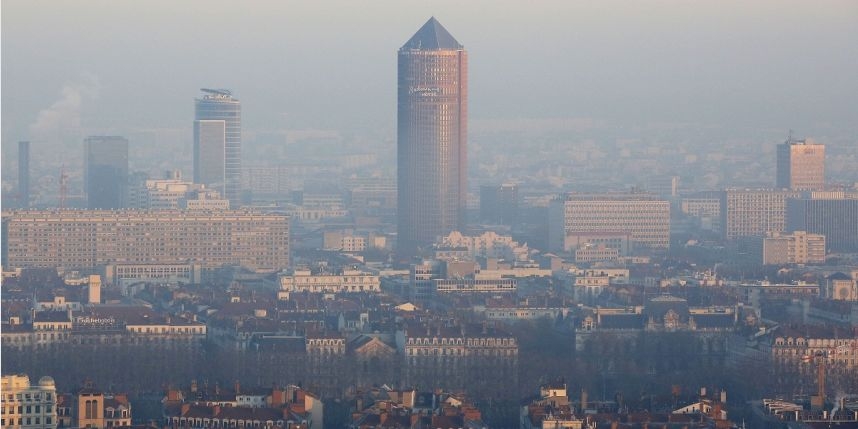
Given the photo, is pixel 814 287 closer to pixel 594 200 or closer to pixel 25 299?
pixel 25 299

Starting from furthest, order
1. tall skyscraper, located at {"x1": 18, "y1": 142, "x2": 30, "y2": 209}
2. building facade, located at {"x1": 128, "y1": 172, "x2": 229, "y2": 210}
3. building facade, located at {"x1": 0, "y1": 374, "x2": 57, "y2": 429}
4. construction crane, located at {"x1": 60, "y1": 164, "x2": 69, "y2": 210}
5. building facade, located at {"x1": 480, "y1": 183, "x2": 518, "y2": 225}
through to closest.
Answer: building facade, located at {"x1": 480, "y1": 183, "x2": 518, "y2": 225}
building facade, located at {"x1": 128, "y1": 172, "x2": 229, "y2": 210}
construction crane, located at {"x1": 60, "y1": 164, "x2": 69, "y2": 210}
tall skyscraper, located at {"x1": 18, "y1": 142, "x2": 30, "y2": 209}
building facade, located at {"x1": 0, "y1": 374, "x2": 57, "y2": 429}

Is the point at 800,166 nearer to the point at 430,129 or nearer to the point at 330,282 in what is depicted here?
the point at 430,129

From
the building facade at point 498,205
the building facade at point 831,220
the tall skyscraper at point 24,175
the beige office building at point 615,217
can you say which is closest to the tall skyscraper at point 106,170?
the tall skyscraper at point 24,175

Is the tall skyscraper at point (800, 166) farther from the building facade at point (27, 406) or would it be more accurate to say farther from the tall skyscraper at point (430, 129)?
the building facade at point (27, 406)

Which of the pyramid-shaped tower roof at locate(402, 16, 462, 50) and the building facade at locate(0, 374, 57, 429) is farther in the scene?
the pyramid-shaped tower roof at locate(402, 16, 462, 50)

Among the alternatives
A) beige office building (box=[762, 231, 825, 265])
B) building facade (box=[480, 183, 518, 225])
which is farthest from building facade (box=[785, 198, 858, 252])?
building facade (box=[480, 183, 518, 225])

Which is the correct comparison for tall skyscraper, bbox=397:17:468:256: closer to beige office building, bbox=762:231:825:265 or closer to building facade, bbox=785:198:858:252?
building facade, bbox=785:198:858:252
